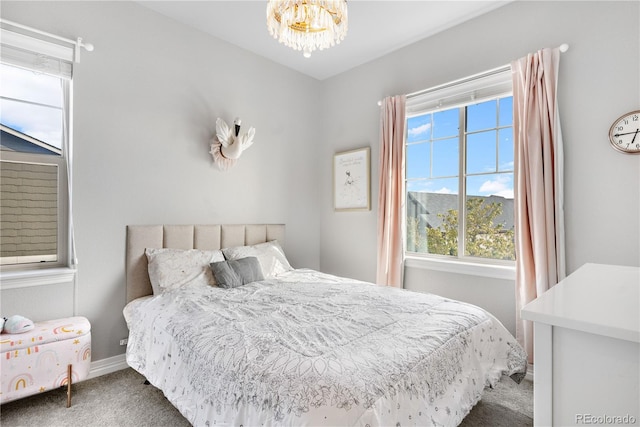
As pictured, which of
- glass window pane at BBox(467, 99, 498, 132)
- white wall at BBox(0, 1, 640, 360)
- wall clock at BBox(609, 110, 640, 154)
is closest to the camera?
wall clock at BBox(609, 110, 640, 154)

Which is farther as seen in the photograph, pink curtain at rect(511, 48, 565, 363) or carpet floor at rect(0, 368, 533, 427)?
pink curtain at rect(511, 48, 565, 363)

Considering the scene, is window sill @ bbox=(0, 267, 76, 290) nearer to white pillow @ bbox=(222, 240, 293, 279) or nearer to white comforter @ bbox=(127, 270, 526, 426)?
white comforter @ bbox=(127, 270, 526, 426)

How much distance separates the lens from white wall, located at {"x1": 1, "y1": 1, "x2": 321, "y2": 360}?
2369mm

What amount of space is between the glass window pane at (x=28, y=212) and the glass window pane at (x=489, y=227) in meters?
3.38

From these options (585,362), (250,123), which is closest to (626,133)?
(585,362)

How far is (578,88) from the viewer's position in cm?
226

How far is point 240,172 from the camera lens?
335 cm

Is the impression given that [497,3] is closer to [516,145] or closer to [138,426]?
[516,145]

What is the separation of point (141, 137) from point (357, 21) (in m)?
2.14

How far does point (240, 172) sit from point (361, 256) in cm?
163

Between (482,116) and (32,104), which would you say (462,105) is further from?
(32,104)

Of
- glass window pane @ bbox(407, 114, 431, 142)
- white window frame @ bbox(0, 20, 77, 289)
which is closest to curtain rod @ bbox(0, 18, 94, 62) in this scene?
white window frame @ bbox(0, 20, 77, 289)

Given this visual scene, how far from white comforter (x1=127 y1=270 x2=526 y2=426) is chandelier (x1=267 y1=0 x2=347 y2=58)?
1608 mm

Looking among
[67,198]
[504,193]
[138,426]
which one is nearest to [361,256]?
[504,193]
